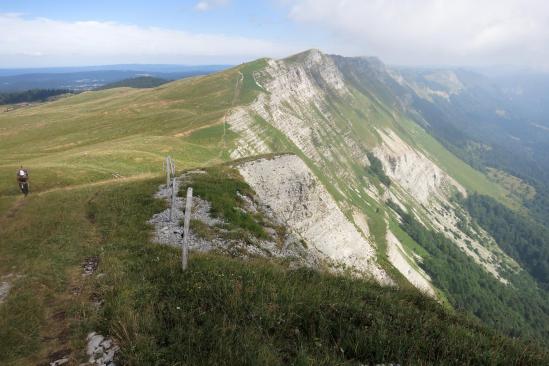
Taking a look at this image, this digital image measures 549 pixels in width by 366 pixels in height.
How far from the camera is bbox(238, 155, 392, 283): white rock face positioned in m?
42.5

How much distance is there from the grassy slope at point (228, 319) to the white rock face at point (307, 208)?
75.4ft

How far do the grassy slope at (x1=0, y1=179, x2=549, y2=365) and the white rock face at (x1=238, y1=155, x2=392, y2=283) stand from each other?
22975mm

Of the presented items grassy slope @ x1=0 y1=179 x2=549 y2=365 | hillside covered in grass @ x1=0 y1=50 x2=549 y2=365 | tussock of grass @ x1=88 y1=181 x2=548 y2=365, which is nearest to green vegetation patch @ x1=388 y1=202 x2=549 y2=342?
hillside covered in grass @ x1=0 y1=50 x2=549 y2=365

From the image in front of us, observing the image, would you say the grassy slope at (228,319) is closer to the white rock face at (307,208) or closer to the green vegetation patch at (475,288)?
the white rock face at (307,208)

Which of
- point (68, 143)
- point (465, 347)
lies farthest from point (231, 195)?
point (68, 143)

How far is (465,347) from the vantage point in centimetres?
902

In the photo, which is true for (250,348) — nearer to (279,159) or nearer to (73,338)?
(73,338)

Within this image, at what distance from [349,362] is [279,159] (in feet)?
130

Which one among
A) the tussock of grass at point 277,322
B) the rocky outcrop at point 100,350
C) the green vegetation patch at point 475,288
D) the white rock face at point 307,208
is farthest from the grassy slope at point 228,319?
the green vegetation patch at point 475,288

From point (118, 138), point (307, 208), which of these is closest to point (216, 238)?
point (307, 208)

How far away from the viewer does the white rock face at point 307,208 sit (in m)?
42.5

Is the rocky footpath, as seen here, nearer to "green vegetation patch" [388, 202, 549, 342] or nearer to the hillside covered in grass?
the hillside covered in grass

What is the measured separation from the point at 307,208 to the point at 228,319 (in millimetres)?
41936

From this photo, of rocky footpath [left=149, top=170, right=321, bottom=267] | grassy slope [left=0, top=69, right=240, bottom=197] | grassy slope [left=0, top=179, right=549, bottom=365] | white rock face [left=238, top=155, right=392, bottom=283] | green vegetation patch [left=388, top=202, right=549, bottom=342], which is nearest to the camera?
grassy slope [left=0, top=179, right=549, bottom=365]
